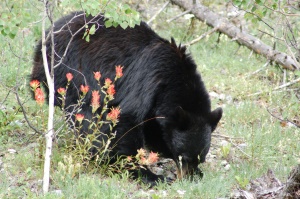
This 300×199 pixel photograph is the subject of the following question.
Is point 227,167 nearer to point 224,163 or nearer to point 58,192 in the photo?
point 224,163

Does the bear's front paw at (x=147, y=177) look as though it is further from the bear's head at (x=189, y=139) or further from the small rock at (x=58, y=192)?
the small rock at (x=58, y=192)

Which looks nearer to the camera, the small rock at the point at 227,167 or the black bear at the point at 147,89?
the black bear at the point at 147,89

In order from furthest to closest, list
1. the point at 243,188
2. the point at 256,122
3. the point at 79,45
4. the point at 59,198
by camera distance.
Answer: the point at 256,122, the point at 79,45, the point at 243,188, the point at 59,198

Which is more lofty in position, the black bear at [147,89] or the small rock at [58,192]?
Answer: the black bear at [147,89]

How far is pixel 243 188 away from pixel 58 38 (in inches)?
99.4

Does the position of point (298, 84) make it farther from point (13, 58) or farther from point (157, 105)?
point (13, 58)

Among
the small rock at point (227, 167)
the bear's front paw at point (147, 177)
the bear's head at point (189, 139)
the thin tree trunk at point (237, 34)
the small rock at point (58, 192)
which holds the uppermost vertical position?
the thin tree trunk at point (237, 34)

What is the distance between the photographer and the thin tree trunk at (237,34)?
8.51 m

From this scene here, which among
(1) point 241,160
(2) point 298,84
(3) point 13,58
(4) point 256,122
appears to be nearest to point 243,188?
(1) point 241,160

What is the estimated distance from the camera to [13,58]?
7.98 meters

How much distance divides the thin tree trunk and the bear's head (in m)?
2.92

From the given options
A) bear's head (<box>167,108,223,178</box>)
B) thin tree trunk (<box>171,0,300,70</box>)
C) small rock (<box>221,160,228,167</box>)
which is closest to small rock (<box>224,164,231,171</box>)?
small rock (<box>221,160,228,167</box>)

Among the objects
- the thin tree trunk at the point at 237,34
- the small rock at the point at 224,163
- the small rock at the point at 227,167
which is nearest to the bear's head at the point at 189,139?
the small rock at the point at 227,167

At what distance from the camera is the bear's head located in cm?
583
